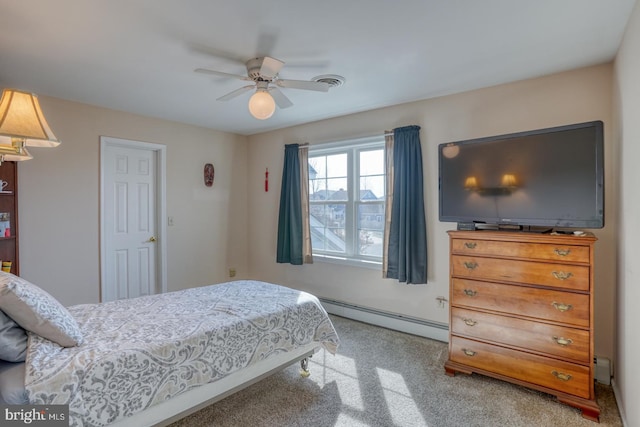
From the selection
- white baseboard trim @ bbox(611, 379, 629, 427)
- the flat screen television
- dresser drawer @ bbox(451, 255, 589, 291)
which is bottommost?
white baseboard trim @ bbox(611, 379, 629, 427)

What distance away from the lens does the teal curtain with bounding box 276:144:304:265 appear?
4.29 m

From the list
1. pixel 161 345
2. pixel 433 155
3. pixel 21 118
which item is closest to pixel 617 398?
pixel 433 155

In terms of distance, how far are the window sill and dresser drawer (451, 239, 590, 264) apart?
1.18 m

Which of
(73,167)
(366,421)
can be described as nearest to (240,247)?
(73,167)

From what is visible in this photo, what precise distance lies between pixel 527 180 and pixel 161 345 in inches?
103

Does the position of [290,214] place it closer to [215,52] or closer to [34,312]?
[215,52]

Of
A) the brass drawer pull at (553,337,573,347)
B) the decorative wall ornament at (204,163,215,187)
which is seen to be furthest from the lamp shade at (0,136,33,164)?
the brass drawer pull at (553,337,573,347)

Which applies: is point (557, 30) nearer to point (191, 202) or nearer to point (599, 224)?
point (599, 224)

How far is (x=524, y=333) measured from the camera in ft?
7.69

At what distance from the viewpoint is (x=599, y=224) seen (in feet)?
7.06

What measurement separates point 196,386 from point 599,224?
→ 8.68 feet

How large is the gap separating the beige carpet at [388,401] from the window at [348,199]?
4.51ft

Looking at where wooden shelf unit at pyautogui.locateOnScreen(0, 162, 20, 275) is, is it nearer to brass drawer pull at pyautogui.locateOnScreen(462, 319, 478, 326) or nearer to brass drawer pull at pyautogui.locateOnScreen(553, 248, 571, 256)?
brass drawer pull at pyautogui.locateOnScreen(462, 319, 478, 326)

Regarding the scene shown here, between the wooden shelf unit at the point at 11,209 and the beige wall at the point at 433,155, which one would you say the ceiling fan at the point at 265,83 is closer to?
the beige wall at the point at 433,155
